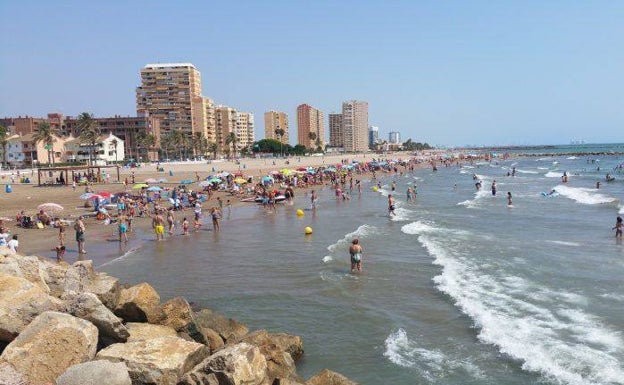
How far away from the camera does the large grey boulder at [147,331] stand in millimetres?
8219

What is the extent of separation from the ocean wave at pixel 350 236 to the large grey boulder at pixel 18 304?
12.8 metres

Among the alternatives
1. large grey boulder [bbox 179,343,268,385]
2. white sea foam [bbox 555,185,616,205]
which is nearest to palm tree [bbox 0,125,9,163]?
white sea foam [bbox 555,185,616,205]

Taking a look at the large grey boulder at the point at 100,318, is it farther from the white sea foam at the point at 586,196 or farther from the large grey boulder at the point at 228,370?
the white sea foam at the point at 586,196

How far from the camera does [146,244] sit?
2172cm

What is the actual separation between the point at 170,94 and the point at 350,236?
113598mm

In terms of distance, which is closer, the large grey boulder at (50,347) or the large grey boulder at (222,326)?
the large grey boulder at (50,347)

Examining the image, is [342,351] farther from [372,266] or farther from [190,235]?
[190,235]

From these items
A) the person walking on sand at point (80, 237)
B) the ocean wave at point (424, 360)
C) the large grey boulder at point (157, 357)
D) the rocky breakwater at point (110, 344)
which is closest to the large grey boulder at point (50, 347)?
the rocky breakwater at point (110, 344)

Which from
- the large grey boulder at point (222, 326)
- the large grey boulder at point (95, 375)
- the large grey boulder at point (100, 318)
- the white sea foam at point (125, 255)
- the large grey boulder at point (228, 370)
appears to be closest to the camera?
the large grey boulder at point (95, 375)

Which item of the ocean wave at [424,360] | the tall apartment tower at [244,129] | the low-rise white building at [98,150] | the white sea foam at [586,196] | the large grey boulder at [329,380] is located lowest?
the ocean wave at [424,360]

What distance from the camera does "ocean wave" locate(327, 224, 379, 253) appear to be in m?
20.1

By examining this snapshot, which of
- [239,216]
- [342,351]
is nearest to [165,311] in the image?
[342,351]

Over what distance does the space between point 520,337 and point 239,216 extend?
845 inches

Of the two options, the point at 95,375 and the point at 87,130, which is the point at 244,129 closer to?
the point at 87,130
